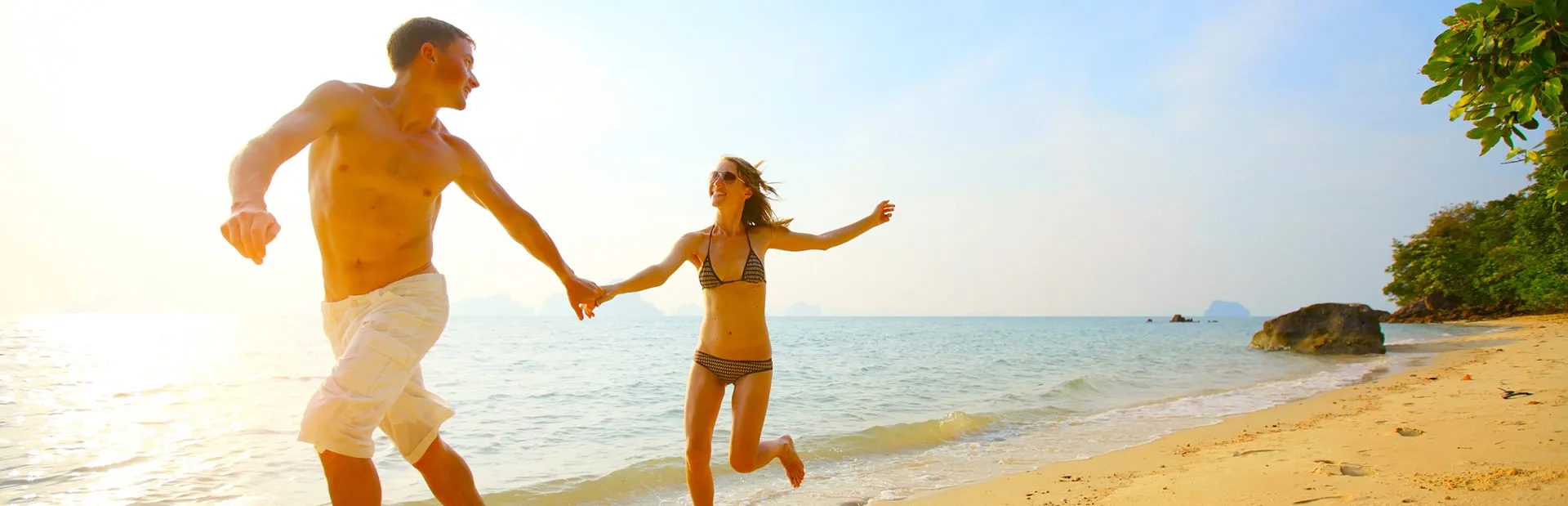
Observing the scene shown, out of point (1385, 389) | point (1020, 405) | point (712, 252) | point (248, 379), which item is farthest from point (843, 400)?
point (248, 379)

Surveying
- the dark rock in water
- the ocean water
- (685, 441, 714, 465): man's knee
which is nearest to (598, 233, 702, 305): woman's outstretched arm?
(685, 441, 714, 465): man's knee

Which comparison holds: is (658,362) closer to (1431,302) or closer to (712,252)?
(712,252)

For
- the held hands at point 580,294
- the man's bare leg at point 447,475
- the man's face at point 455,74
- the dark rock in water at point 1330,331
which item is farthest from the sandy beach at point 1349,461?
the dark rock in water at point 1330,331

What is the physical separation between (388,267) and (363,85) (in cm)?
65

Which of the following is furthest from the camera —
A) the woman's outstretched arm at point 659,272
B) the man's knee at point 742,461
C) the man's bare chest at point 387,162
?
the man's knee at point 742,461

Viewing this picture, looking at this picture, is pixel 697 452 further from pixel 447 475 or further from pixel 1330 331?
pixel 1330 331

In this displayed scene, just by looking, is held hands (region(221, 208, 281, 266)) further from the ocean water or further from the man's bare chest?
the ocean water

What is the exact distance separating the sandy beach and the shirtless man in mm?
4124

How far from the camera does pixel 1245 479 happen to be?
223 inches

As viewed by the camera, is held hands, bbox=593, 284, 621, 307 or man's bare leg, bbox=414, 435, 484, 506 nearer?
man's bare leg, bbox=414, 435, 484, 506

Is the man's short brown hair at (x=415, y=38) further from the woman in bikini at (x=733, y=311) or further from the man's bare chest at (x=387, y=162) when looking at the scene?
the woman in bikini at (x=733, y=311)

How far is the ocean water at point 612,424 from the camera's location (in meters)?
7.62

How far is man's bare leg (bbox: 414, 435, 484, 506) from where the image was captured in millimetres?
3334

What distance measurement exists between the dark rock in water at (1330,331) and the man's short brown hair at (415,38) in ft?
88.1
